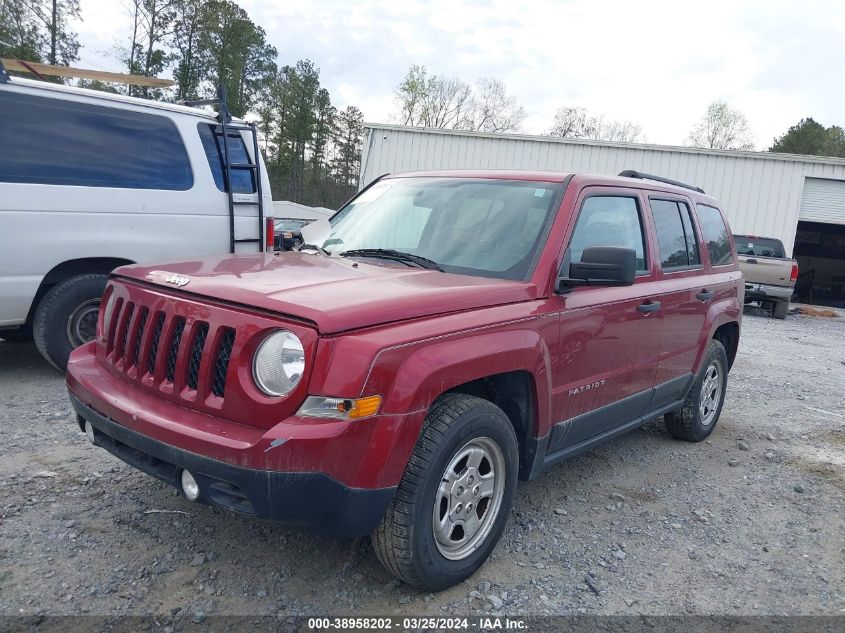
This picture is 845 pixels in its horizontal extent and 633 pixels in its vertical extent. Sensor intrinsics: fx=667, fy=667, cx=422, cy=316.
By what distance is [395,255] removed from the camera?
348 centimetres

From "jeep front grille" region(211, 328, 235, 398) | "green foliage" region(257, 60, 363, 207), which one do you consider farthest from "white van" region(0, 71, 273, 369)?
"green foliage" region(257, 60, 363, 207)

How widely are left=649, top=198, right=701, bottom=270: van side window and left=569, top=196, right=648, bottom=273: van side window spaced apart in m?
0.25

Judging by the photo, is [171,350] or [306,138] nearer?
[171,350]

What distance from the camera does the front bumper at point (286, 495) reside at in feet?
7.48

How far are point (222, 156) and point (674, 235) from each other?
4.01m

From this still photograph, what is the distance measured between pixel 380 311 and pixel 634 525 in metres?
2.15

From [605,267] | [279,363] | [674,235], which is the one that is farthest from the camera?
[674,235]

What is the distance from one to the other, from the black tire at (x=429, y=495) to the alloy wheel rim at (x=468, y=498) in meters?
0.04

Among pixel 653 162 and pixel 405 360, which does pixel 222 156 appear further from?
pixel 653 162

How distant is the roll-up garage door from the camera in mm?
18859

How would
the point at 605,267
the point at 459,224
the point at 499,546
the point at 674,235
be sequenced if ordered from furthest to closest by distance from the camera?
1. the point at 674,235
2. the point at 459,224
3. the point at 499,546
4. the point at 605,267

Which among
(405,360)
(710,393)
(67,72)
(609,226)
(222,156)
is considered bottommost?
(710,393)

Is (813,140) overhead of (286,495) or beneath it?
overhead

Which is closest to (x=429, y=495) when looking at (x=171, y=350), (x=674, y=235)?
(x=171, y=350)
